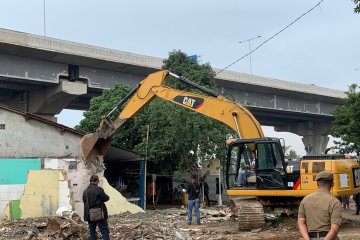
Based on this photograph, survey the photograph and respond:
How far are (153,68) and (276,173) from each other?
2086cm

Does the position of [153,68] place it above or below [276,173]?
above

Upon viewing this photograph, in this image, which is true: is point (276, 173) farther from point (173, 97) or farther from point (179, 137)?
point (179, 137)

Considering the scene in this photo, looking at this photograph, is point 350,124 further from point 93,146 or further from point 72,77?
point 72,77

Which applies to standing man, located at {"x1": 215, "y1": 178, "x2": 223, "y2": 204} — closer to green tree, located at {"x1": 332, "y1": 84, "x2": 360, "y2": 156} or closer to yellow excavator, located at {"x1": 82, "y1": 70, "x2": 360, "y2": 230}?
green tree, located at {"x1": 332, "y1": 84, "x2": 360, "y2": 156}

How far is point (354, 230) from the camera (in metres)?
13.7

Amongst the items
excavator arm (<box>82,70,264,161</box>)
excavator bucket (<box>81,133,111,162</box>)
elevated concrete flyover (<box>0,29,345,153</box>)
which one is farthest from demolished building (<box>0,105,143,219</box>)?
elevated concrete flyover (<box>0,29,345,153</box>)

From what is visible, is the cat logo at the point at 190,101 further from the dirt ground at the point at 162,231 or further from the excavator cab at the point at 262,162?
the dirt ground at the point at 162,231

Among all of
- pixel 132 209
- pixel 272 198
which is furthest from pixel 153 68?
pixel 272 198

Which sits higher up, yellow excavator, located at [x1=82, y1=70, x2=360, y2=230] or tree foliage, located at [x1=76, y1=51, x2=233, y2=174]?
tree foliage, located at [x1=76, y1=51, x2=233, y2=174]

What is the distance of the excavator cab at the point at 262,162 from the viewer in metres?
14.2

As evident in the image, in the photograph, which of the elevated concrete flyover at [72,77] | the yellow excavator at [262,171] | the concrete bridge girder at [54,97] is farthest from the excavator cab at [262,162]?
the concrete bridge girder at [54,97]

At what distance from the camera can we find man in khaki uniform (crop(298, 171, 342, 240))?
17.3ft

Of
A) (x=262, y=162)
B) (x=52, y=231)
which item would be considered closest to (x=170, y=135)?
(x=262, y=162)

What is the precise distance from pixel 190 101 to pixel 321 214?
1197cm
